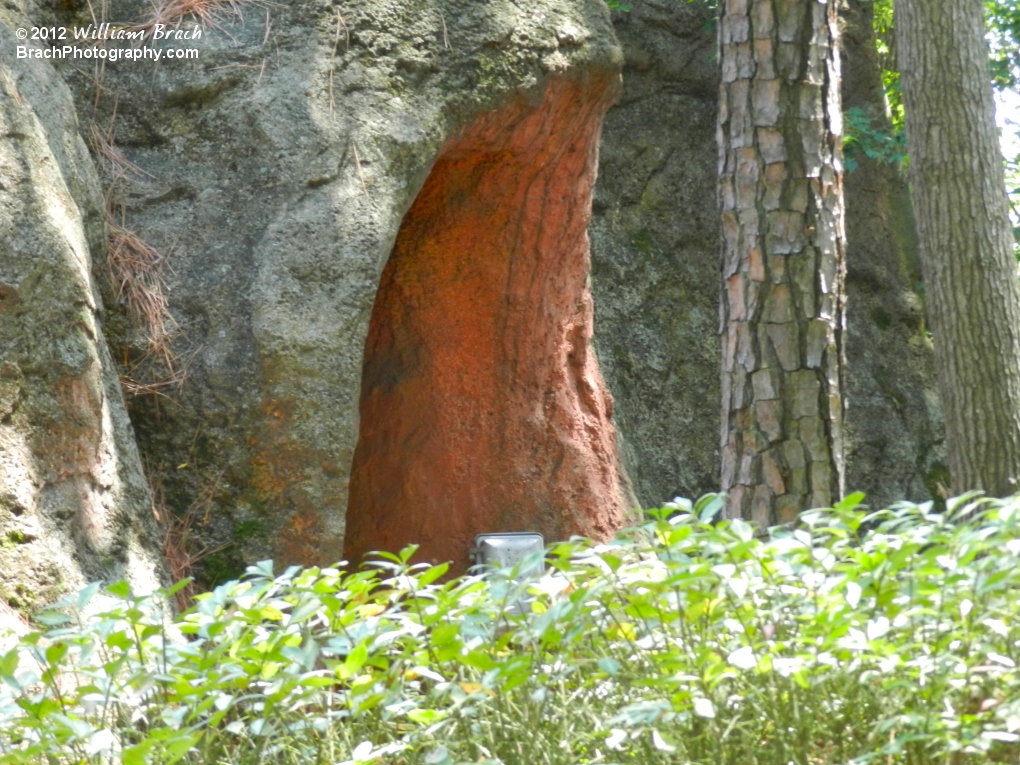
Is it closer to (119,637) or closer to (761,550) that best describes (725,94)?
(761,550)

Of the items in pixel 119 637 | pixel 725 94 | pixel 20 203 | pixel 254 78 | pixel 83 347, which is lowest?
→ pixel 119 637

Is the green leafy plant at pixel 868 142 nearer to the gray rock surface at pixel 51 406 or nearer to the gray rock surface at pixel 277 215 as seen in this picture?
the gray rock surface at pixel 277 215

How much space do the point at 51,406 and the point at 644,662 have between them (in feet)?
7.13

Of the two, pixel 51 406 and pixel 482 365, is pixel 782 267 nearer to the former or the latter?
pixel 482 365

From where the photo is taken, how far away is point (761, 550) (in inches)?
80.7

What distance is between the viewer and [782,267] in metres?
4.41

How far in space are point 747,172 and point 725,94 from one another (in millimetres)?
308

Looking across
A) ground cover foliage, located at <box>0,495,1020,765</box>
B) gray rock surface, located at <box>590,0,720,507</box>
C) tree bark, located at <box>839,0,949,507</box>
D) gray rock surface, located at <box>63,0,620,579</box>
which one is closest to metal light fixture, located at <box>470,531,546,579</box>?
gray rock surface, located at <box>63,0,620,579</box>

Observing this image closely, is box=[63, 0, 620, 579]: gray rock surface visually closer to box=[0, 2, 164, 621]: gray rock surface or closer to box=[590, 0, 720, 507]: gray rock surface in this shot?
box=[0, 2, 164, 621]: gray rock surface

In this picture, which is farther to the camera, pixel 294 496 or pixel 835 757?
pixel 294 496

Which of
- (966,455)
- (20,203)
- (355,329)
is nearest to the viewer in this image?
(20,203)

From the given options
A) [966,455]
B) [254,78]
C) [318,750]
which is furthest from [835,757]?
[966,455]

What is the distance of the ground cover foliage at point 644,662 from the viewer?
1.81 metres

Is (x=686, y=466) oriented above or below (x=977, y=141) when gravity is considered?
below
